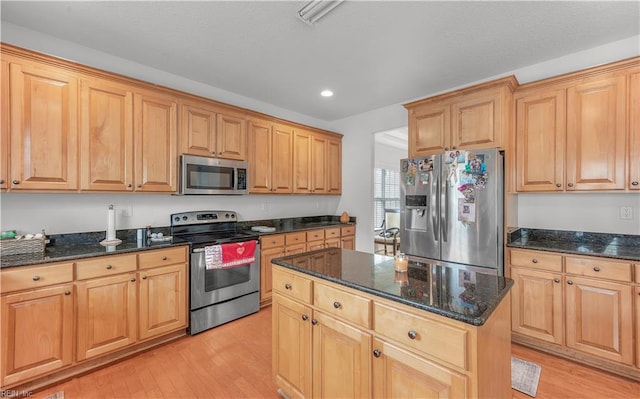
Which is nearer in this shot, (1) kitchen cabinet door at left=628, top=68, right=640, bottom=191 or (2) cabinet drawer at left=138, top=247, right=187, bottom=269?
(1) kitchen cabinet door at left=628, top=68, right=640, bottom=191

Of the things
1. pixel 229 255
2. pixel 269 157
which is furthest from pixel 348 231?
pixel 229 255

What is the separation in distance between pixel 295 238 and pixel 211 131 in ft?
5.55

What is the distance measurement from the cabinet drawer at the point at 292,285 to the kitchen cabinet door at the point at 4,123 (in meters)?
2.13

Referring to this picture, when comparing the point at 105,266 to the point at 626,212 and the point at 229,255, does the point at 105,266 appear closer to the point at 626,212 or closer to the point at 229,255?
the point at 229,255

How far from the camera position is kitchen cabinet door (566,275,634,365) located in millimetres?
2131

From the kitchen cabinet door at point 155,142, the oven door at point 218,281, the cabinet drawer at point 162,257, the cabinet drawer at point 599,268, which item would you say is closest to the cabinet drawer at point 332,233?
the oven door at point 218,281

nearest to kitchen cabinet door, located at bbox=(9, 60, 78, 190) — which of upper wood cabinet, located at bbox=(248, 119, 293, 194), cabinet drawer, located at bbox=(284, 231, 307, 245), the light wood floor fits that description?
the light wood floor

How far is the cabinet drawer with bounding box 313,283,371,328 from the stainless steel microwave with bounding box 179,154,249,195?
2.07m

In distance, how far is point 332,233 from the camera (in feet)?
14.0

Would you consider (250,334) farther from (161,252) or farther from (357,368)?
(357,368)

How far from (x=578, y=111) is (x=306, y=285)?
290cm

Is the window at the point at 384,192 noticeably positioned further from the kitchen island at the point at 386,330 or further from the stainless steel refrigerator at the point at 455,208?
the kitchen island at the point at 386,330

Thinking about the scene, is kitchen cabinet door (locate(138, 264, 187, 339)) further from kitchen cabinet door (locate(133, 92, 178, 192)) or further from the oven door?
kitchen cabinet door (locate(133, 92, 178, 192))

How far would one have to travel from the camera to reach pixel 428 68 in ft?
9.73
